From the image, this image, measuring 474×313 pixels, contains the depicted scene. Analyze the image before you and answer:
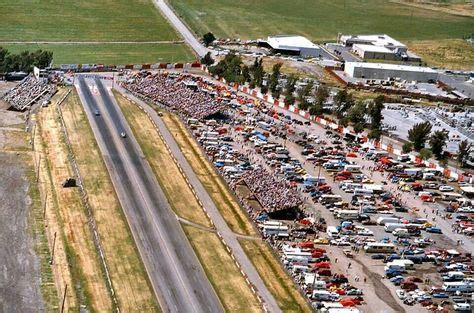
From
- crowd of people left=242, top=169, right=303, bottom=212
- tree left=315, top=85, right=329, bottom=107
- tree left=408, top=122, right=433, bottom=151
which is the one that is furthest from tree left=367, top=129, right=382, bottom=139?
crowd of people left=242, top=169, right=303, bottom=212

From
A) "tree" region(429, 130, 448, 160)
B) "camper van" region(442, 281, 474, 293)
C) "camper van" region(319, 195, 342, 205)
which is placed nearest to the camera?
"camper van" region(442, 281, 474, 293)

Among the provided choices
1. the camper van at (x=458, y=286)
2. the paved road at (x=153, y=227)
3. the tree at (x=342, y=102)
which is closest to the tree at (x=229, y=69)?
the tree at (x=342, y=102)

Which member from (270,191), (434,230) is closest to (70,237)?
(270,191)

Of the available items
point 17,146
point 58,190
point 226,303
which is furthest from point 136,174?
point 226,303

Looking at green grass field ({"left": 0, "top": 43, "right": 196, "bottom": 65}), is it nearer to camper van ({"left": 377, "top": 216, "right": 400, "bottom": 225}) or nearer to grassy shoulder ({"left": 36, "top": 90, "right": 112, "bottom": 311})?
grassy shoulder ({"left": 36, "top": 90, "right": 112, "bottom": 311})

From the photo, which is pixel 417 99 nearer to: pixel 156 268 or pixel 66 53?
pixel 66 53
